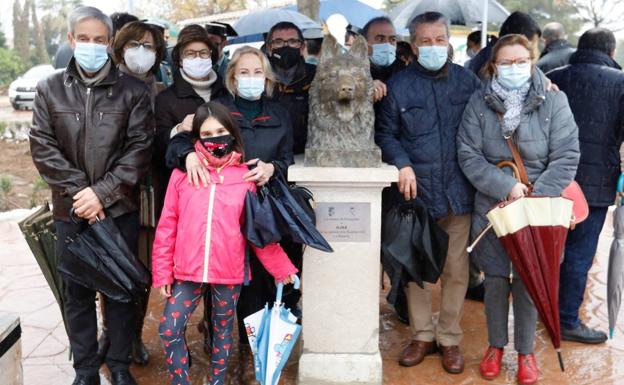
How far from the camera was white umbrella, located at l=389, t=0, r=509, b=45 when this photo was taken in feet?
23.4

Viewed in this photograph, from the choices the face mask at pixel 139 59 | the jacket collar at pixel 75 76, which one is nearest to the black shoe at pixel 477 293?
the face mask at pixel 139 59

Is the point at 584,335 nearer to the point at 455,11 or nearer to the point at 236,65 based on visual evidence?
the point at 236,65

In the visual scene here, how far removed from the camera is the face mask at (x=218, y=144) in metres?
3.17

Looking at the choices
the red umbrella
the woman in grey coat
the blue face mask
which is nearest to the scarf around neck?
the woman in grey coat

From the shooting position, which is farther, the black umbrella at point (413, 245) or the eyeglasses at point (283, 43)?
the eyeglasses at point (283, 43)

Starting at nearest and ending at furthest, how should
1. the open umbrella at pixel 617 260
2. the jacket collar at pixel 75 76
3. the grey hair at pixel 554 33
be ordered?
1. the jacket collar at pixel 75 76
2. the open umbrella at pixel 617 260
3. the grey hair at pixel 554 33

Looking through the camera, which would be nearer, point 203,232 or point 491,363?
point 203,232

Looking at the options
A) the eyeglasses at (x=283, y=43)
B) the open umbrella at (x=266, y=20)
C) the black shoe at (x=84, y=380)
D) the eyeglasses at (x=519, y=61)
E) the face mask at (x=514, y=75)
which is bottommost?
the black shoe at (x=84, y=380)

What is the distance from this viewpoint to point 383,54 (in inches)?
179

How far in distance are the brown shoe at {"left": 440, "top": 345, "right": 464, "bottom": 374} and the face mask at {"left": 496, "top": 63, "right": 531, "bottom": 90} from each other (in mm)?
1668

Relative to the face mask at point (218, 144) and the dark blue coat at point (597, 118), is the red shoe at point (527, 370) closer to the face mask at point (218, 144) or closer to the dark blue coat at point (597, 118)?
the dark blue coat at point (597, 118)

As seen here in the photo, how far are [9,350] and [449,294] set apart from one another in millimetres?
2531

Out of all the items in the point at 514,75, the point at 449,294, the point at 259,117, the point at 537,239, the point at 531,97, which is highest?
the point at 514,75

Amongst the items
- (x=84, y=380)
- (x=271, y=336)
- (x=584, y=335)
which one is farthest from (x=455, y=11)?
(x=84, y=380)
